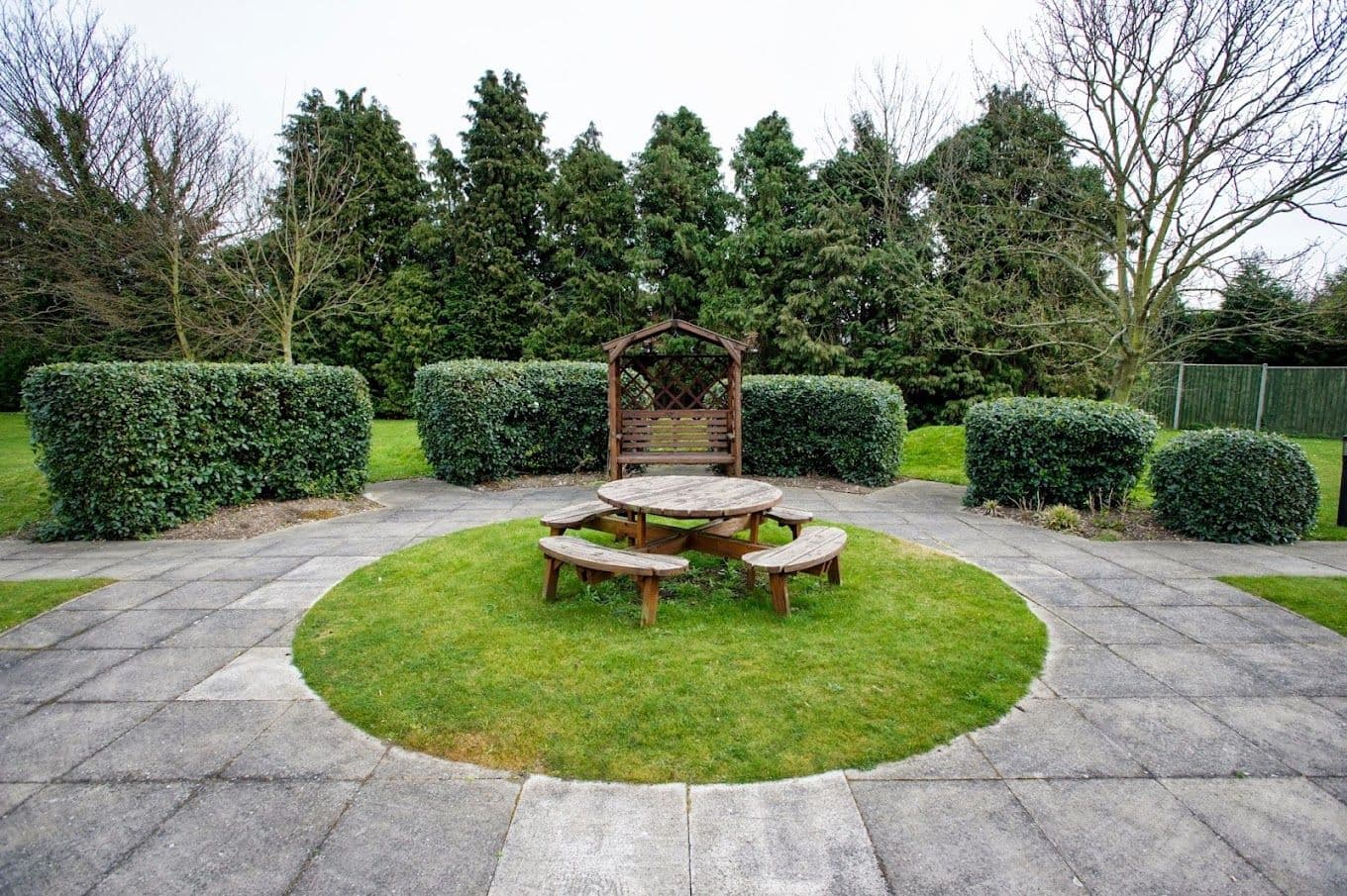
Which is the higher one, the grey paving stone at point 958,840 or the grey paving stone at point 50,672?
the grey paving stone at point 958,840

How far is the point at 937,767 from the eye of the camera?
233 cm

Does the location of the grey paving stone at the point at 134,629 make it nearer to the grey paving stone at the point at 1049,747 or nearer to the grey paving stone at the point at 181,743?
the grey paving stone at the point at 181,743

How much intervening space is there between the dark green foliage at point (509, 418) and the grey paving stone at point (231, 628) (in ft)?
14.7

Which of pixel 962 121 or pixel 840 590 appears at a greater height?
pixel 962 121

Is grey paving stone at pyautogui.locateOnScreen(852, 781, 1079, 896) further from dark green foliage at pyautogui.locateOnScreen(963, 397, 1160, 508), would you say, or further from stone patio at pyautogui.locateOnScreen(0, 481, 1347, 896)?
dark green foliage at pyautogui.locateOnScreen(963, 397, 1160, 508)

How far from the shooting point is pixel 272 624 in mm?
3730

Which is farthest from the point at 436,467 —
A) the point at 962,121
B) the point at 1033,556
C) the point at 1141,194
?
the point at 962,121

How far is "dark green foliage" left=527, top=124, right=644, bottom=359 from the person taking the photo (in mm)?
19453

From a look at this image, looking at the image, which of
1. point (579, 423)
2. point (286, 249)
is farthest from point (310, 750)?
point (286, 249)

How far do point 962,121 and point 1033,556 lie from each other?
12384mm

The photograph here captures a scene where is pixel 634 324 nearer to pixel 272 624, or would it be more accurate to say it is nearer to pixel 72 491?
pixel 72 491

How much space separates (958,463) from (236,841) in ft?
33.7

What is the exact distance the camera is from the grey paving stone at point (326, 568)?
4.60 meters

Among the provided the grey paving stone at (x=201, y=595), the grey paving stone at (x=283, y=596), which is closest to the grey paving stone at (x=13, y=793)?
the grey paving stone at (x=283, y=596)
